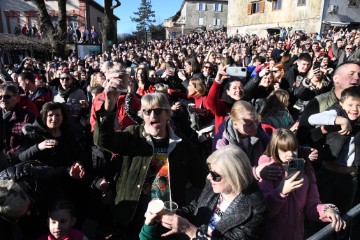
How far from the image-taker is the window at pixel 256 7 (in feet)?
110

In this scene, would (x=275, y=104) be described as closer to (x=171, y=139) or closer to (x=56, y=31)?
(x=171, y=139)

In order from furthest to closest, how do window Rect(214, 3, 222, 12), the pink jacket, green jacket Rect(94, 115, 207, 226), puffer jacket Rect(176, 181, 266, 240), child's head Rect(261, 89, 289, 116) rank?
window Rect(214, 3, 222, 12)
child's head Rect(261, 89, 289, 116)
green jacket Rect(94, 115, 207, 226)
the pink jacket
puffer jacket Rect(176, 181, 266, 240)

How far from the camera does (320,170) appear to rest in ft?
9.38

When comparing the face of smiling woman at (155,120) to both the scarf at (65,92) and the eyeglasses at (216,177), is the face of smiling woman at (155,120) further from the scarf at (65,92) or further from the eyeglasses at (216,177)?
the scarf at (65,92)

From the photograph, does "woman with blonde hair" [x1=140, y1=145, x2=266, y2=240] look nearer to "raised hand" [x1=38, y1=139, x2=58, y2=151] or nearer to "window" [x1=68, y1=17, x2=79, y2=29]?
"raised hand" [x1=38, y1=139, x2=58, y2=151]

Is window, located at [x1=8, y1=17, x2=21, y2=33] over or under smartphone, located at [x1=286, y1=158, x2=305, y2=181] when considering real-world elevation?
over

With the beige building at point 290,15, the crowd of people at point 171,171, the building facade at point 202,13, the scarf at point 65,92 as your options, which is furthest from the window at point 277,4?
→ the crowd of people at point 171,171

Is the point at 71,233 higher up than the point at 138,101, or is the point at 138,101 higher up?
the point at 138,101

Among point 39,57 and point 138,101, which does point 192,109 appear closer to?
point 138,101

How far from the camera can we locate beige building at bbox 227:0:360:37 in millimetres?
25578

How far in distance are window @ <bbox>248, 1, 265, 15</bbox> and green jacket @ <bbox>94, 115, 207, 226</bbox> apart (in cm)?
3498

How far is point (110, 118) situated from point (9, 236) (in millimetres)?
1124

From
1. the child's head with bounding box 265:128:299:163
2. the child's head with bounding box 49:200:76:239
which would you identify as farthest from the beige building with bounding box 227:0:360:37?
the child's head with bounding box 49:200:76:239

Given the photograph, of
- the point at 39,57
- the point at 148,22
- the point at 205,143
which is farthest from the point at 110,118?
the point at 148,22
